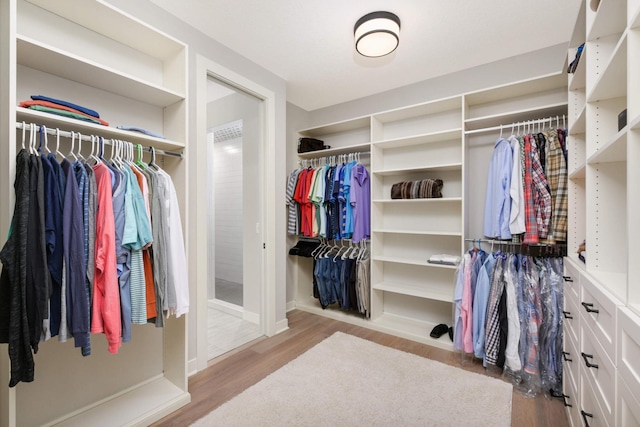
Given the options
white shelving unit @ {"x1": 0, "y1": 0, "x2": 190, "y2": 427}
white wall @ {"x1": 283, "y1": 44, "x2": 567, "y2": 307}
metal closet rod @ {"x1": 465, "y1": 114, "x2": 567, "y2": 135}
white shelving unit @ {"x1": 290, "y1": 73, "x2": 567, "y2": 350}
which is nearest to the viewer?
white shelving unit @ {"x1": 0, "y1": 0, "x2": 190, "y2": 427}

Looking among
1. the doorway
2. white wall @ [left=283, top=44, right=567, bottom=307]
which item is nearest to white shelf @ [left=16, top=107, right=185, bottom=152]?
the doorway

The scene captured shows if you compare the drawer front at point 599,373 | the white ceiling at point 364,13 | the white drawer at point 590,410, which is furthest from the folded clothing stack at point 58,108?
the white drawer at point 590,410

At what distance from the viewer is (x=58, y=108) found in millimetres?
1406

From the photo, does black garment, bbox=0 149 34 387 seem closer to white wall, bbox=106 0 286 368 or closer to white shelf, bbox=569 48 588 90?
white wall, bbox=106 0 286 368

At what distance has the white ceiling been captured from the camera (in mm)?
1979

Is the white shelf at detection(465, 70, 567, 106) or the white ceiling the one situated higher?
the white ceiling

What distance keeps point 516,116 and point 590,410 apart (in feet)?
7.19

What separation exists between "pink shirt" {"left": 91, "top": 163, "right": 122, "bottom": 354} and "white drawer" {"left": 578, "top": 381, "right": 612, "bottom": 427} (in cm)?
206

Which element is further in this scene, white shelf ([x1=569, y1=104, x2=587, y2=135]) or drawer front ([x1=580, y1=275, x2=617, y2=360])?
white shelf ([x1=569, y1=104, x2=587, y2=135])

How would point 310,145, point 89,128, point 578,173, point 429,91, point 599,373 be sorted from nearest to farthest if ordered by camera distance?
point 599,373
point 89,128
point 578,173
point 429,91
point 310,145

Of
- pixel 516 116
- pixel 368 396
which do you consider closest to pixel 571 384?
pixel 368 396

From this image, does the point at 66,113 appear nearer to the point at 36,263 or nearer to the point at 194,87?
the point at 36,263

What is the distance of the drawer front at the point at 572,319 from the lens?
1460 millimetres

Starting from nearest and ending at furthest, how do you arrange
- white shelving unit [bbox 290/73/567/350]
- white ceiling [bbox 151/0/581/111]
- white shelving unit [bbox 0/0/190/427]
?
white shelving unit [bbox 0/0/190/427]
white ceiling [bbox 151/0/581/111]
white shelving unit [bbox 290/73/567/350]
